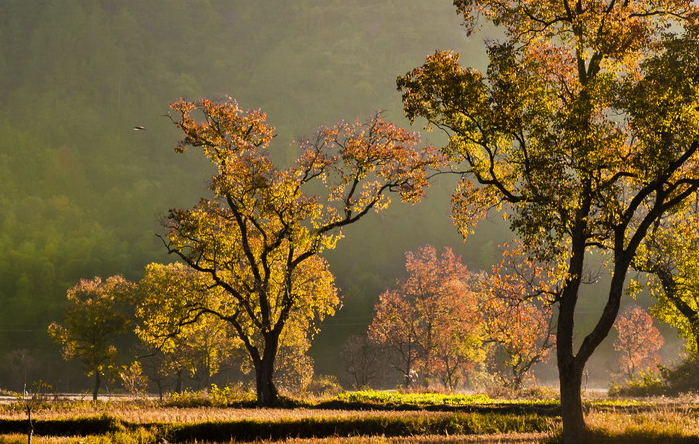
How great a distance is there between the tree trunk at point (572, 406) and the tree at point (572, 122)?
0.03 metres

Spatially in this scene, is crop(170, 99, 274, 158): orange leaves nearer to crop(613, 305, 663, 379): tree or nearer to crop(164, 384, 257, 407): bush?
crop(164, 384, 257, 407): bush

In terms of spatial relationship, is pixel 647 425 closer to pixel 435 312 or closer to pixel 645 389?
pixel 645 389

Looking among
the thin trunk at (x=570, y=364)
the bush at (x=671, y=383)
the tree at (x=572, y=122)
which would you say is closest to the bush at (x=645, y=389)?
the bush at (x=671, y=383)

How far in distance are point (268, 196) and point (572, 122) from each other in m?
19.4

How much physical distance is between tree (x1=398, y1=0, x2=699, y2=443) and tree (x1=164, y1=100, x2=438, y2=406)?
1112 cm

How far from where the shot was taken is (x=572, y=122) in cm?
1966

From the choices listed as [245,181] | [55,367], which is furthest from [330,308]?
[55,367]

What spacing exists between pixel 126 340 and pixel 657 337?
111 metres

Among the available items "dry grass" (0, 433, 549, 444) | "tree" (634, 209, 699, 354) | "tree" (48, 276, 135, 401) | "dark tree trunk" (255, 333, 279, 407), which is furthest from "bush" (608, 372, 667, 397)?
"tree" (48, 276, 135, 401)

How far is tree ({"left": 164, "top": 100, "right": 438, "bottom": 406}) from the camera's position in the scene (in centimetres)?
3491

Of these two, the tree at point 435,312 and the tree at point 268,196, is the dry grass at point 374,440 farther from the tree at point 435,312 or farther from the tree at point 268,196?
the tree at point 435,312

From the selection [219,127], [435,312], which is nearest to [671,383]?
[435,312]

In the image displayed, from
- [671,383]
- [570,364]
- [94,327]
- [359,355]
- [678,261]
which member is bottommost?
[671,383]

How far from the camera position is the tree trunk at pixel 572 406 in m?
18.4
